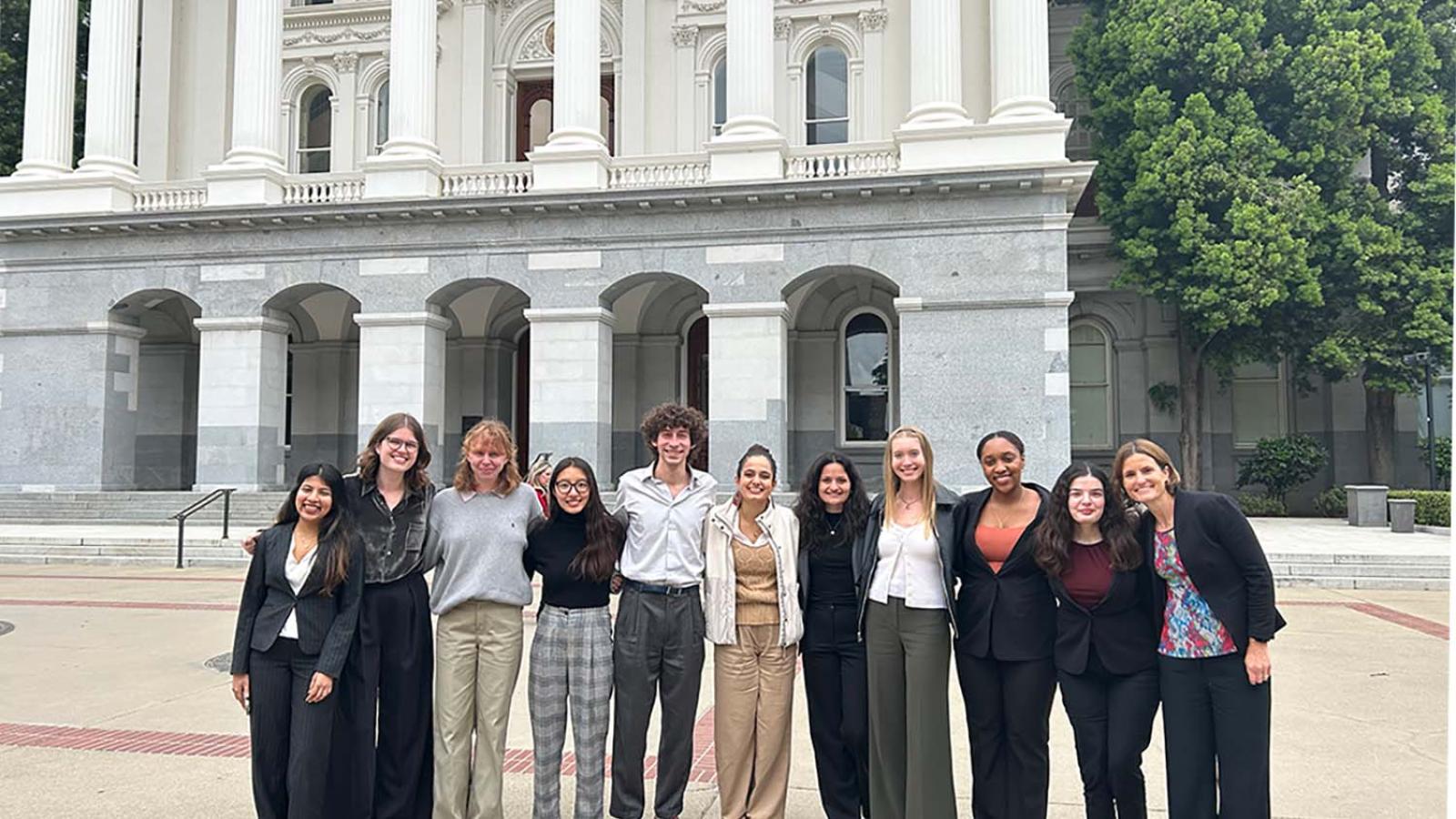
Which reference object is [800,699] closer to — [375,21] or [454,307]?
[454,307]

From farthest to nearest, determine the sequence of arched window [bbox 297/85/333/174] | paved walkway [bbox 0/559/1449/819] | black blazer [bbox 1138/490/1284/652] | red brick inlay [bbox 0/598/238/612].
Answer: arched window [bbox 297/85/333/174]
red brick inlay [bbox 0/598/238/612]
paved walkway [bbox 0/559/1449/819]
black blazer [bbox 1138/490/1284/652]

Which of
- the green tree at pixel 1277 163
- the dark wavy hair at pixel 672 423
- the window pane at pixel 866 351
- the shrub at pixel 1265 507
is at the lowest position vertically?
the shrub at pixel 1265 507

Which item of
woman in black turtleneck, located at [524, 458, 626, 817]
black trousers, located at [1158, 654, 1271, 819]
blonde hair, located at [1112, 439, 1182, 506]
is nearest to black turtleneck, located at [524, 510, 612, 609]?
woman in black turtleneck, located at [524, 458, 626, 817]

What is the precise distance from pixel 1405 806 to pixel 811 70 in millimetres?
22615

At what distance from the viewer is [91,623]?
35.1ft

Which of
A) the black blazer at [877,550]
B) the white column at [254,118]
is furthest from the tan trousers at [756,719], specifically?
the white column at [254,118]

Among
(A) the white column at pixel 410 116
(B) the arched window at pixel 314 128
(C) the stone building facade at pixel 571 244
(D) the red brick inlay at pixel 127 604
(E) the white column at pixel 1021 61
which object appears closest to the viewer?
(D) the red brick inlay at pixel 127 604

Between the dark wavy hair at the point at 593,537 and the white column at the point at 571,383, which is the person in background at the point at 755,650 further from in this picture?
the white column at the point at 571,383

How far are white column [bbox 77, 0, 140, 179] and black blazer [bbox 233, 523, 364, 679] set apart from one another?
2240 cm

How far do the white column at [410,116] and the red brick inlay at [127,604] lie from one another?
1118cm

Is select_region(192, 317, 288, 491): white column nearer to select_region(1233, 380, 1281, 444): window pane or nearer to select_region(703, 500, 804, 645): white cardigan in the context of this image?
select_region(703, 500, 804, 645): white cardigan

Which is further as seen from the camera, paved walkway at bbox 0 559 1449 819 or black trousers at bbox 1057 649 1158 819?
paved walkway at bbox 0 559 1449 819

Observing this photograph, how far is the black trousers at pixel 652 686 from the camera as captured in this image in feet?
16.4

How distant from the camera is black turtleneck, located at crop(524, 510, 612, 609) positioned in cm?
495
